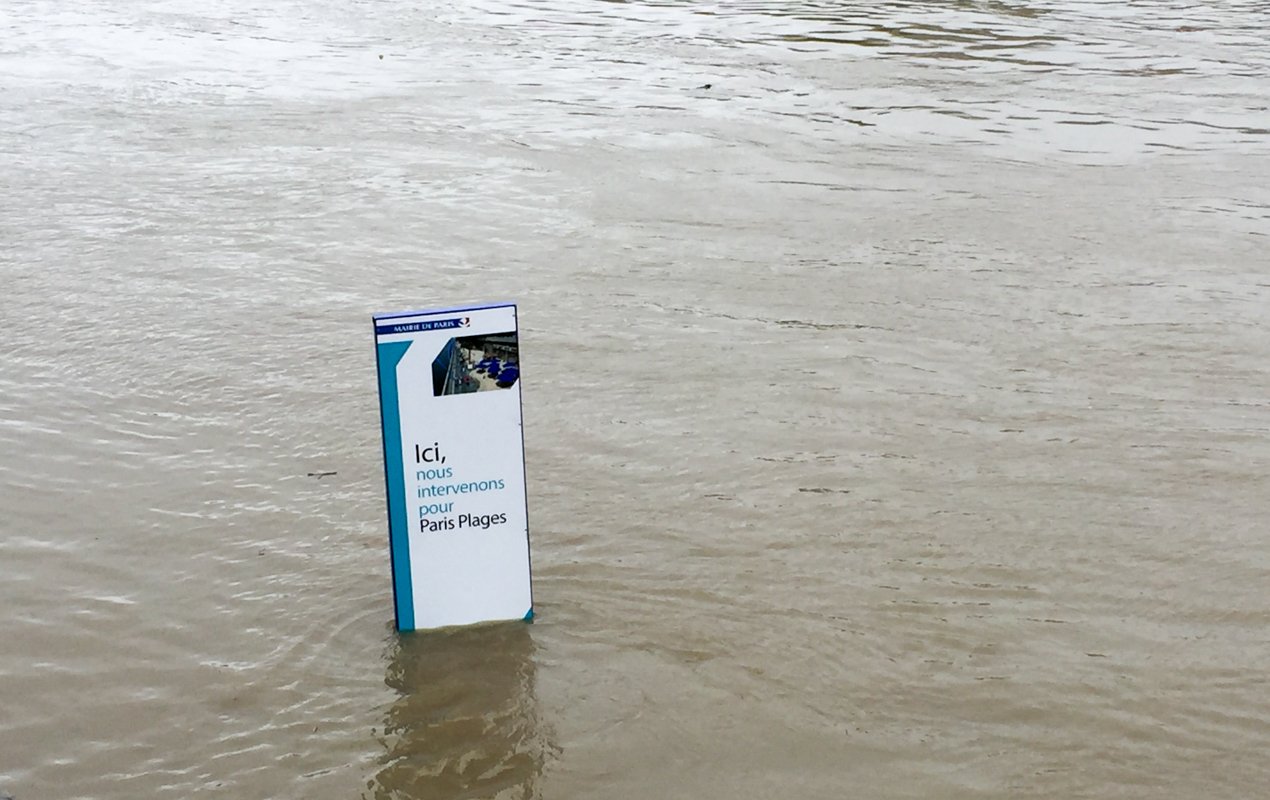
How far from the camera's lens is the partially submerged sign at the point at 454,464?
357cm

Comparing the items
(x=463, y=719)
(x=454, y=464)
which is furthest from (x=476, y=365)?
(x=463, y=719)

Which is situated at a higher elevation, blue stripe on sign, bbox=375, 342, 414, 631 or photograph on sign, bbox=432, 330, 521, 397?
photograph on sign, bbox=432, 330, 521, 397

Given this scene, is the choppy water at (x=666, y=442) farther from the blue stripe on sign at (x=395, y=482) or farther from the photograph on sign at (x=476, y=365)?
the photograph on sign at (x=476, y=365)

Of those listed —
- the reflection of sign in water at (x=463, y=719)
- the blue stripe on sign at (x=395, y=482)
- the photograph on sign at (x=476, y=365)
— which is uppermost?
the photograph on sign at (x=476, y=365)

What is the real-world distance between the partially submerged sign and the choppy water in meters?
0.17

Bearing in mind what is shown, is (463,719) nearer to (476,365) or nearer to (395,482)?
(395,482)

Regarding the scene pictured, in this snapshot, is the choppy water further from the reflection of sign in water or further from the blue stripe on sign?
the blue stripe on sign

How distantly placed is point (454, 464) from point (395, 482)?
0.57 feet

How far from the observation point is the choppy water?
3564mm

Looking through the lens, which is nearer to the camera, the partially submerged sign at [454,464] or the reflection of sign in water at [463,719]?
the reflection of sign in water at [463,719]

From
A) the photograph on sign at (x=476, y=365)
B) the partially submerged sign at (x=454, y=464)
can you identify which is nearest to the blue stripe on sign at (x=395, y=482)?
the partially submerged sign at (x=454, y=464)

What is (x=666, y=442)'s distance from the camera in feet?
17.4

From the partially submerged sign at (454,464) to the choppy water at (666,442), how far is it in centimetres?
17

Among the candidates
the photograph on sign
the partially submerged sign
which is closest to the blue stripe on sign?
the partially submerged sign
